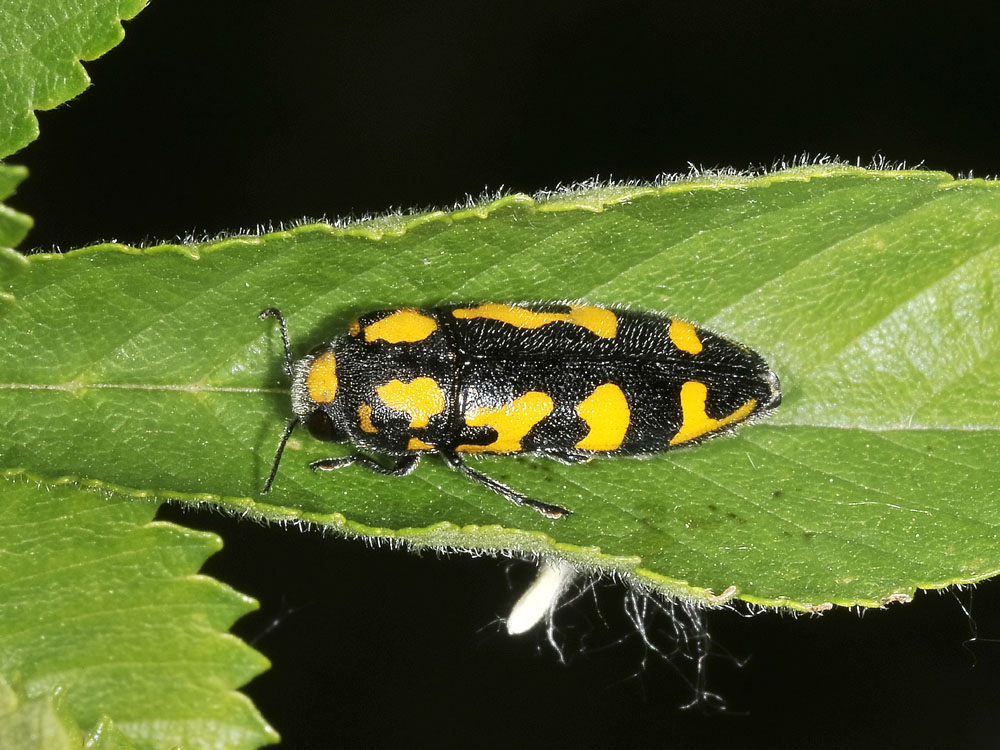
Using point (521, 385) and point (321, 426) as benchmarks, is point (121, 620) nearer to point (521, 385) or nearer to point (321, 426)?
point (321, 426)

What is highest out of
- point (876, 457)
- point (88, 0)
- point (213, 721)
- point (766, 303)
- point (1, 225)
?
point (88, 0)

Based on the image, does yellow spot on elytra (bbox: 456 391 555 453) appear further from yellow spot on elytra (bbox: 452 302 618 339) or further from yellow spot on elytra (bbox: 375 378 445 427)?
yellow spot on elytra (bbox: 452 302 618 339)

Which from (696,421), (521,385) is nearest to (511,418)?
(521,385)

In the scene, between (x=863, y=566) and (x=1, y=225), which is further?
(x=863, y=566)

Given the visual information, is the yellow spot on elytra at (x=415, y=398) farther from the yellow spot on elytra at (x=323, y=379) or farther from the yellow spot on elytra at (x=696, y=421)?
the yellow spot on elytra at (x=696, y=421)

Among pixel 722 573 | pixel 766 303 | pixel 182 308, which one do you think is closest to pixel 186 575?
pixel 182 308

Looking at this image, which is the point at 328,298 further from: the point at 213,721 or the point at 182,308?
the point at 213,721

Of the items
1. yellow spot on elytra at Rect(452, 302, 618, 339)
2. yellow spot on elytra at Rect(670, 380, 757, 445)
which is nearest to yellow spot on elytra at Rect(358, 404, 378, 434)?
yellow spot on elytra at Rect(452, 302, 618, 339)
